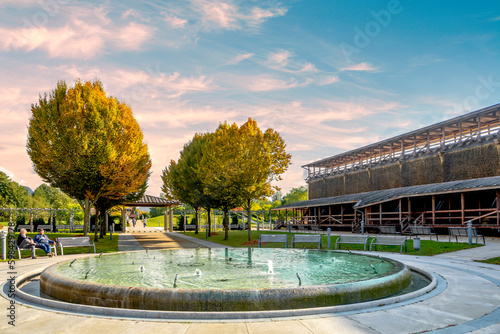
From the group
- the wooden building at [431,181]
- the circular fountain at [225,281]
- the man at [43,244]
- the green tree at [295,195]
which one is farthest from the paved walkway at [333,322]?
the green tree at [295,195]

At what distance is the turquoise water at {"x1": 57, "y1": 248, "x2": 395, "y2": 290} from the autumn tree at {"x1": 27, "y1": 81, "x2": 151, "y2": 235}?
9.11 metres

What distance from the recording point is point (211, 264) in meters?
11.8

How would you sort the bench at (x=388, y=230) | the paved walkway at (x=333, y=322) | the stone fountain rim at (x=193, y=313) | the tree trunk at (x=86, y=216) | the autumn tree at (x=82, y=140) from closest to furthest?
the paved walkway at (x=333, y=322), the stone fountain rim at (x=193, y=313), the autumn tree at (x=82, y=140), the tree trunk at (x=86, y=216), the bench at (x=388, y=230)

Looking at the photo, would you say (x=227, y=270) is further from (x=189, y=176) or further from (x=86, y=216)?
(x=189, y=176)

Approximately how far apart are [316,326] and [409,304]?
2332 mm

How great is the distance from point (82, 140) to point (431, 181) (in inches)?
1196

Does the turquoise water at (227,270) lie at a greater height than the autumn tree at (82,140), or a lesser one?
lesser

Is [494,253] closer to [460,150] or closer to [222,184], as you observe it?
[222,184]

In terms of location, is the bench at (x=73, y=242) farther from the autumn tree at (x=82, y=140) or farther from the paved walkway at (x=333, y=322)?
the paved walkway at (x=333, y=322)

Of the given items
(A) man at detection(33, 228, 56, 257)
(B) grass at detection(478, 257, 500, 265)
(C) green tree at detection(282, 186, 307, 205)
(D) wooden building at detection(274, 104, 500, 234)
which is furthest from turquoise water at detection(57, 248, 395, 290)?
(C) green tree at detection(282, 186, 307, 205)

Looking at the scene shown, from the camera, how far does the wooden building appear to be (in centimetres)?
2830

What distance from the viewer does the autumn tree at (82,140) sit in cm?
2102

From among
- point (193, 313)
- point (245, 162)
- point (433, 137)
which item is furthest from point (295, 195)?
point (193, 313)

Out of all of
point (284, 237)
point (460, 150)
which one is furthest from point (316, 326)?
point (460, 150)
